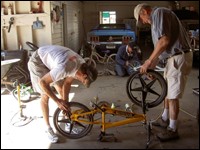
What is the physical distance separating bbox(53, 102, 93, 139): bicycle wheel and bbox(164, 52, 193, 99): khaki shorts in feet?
2.51

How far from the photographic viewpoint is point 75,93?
4117 mm

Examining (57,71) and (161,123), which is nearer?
(57,71)

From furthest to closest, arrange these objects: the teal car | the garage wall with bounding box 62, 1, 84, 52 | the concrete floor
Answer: the garage wall with bounding box 62, 1, 84, 52, the teal car, the concrete floor

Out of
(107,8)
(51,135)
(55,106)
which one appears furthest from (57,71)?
(107,8)

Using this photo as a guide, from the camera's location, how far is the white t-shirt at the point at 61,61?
80.7 inches

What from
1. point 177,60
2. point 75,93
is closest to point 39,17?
point 75,93

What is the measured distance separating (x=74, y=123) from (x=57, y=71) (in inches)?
22.2

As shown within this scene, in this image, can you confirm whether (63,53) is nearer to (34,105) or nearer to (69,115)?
(69,115)

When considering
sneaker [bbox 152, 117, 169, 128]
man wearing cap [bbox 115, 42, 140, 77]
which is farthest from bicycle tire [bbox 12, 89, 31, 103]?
man wearing cap [bbox 115, 42, 140, 77]

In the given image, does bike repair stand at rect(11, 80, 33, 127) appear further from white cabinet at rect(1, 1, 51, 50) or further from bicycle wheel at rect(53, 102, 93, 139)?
white cabinet at rect(1, 1, 51, 50)

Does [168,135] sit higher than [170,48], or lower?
lower

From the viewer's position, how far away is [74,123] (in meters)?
2.36

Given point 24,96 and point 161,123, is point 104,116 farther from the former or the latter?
point 24,96

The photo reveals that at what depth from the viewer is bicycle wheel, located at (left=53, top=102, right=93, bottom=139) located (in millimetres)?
2326
